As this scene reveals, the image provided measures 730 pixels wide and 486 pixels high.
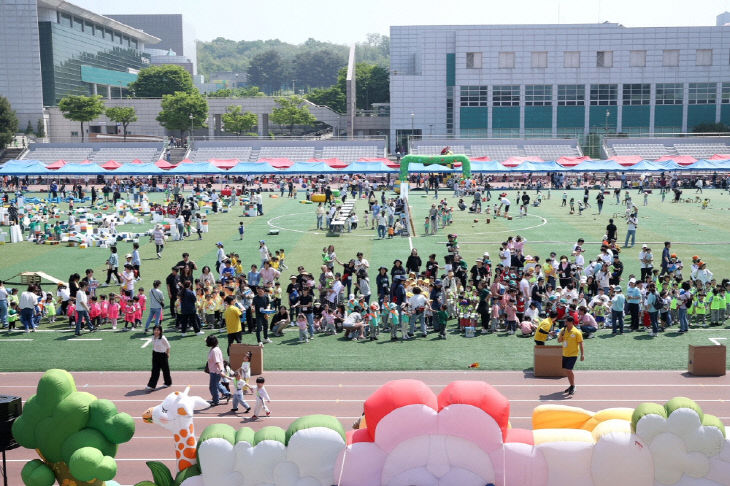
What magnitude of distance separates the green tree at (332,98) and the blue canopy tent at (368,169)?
55.8 meters

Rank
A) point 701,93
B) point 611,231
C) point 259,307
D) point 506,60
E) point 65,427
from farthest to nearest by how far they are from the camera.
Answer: point 506,60 → point 701,93 → point 611,231 → point 259,307 → point 65,427

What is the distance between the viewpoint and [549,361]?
15734mm

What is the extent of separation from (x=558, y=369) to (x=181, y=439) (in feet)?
29.4

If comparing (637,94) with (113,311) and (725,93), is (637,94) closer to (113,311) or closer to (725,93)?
(725,93)

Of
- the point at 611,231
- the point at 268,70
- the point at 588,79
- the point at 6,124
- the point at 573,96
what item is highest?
the point at 268,70

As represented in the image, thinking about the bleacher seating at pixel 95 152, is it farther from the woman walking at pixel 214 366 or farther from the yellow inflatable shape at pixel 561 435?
the yellow inflatable shape at pixel 561 435

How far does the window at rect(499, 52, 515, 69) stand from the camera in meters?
88.1

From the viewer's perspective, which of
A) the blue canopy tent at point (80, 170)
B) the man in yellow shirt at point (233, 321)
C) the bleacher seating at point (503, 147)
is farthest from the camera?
the bleacher seating at point (503, 147)

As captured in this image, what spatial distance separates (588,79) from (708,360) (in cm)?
7785

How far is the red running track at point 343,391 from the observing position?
1341cm

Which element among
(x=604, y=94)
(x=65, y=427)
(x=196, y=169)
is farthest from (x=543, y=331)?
(x=604, y=94)

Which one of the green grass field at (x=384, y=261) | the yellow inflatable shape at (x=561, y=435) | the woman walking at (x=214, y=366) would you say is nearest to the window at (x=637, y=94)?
the green grass field at (x=384, y=261)

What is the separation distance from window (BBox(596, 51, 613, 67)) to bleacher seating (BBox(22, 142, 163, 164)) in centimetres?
5225

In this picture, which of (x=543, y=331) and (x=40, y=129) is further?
(x=40, y=129)
